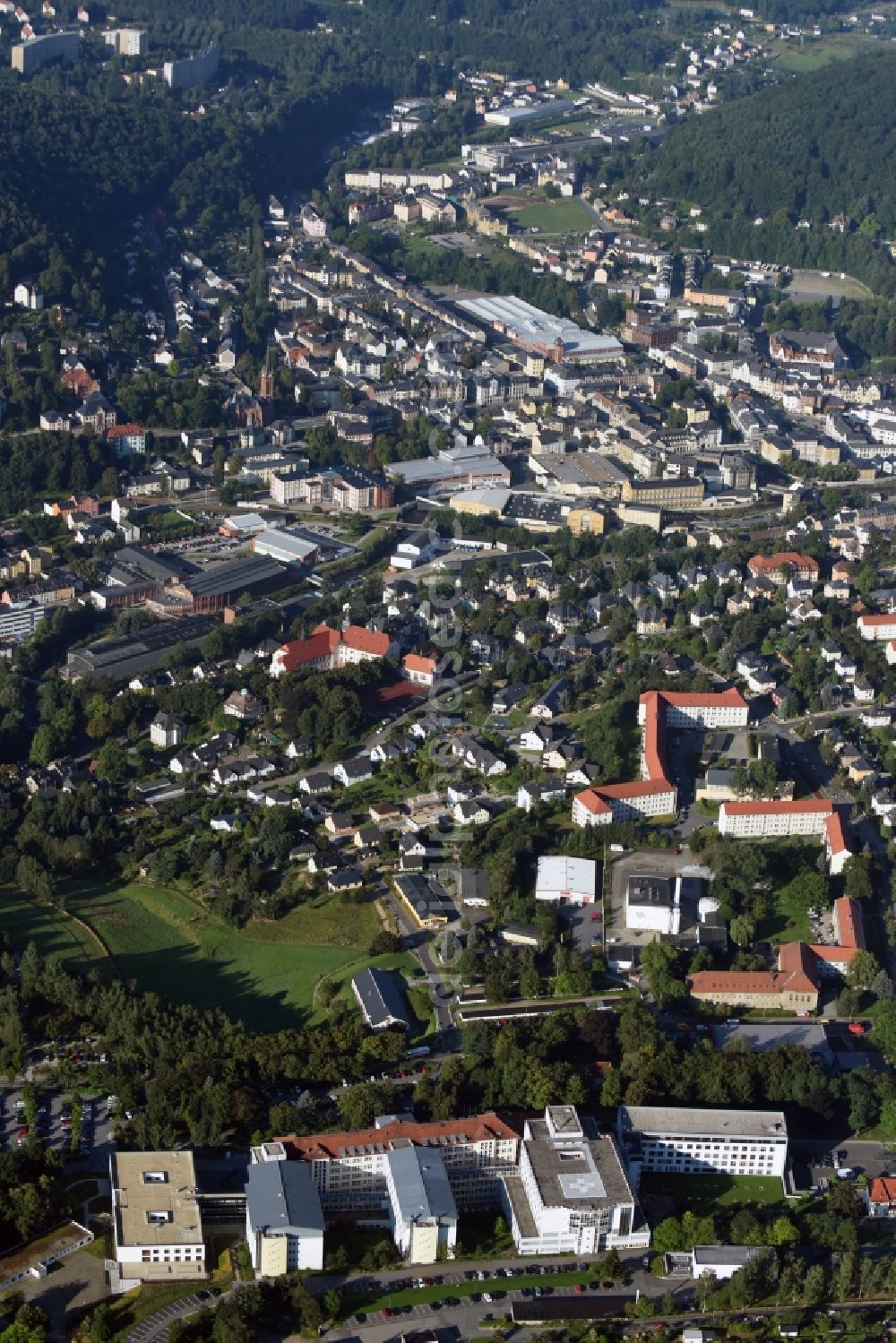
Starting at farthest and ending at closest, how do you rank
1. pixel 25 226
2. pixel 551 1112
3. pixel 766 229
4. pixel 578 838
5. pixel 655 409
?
pixel 766 229 < pixel 25 226 < pixel 655 409 < pixel 578 838 < pixel 551 1112

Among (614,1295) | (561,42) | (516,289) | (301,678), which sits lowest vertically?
(614,1295)

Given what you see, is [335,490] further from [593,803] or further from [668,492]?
[593,803]

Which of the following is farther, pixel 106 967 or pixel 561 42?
pixel 561 42

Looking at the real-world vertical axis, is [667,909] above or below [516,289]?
below

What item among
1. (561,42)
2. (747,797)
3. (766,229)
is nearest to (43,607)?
(747,797)

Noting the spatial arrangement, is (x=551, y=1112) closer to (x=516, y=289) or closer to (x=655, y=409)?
(x=655, y=409)

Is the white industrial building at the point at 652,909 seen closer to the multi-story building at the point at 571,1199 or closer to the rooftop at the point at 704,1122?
the rooftop at the point at 704,1122

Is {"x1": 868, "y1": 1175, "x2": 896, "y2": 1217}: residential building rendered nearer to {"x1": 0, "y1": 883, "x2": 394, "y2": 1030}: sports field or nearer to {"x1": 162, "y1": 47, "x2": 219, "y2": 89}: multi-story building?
{"x1": 0, "y1": 883, "x2": 394, "y2": 1030}: sports field

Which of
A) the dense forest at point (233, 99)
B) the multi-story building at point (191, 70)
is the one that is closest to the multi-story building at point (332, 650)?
the dense forest at point (233, 99)
